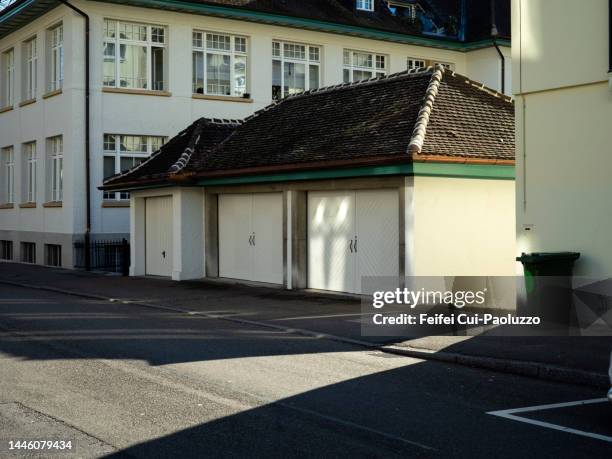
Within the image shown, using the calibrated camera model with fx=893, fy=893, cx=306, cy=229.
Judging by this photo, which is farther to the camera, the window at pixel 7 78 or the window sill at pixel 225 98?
the window at pixel 7 78

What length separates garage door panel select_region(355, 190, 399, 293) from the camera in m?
17.5

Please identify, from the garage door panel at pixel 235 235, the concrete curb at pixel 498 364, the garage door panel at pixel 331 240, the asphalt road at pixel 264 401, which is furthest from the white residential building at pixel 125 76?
the concrete curb at pixel 498 364

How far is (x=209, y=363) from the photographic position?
1054cm

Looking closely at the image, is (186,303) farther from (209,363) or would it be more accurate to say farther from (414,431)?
(414,431)

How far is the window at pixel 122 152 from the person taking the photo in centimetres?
2873

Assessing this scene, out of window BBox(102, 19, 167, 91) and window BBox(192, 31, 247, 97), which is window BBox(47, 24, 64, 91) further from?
window BBox(192, 31, 247, 97)

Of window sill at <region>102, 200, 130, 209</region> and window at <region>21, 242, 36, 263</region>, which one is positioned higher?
window sill at <region>102, 200, 130, 209</region>

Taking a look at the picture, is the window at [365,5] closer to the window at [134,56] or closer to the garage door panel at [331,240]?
the window at [134,56]

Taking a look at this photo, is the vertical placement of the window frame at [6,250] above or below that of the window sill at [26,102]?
below

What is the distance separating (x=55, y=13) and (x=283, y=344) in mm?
20252

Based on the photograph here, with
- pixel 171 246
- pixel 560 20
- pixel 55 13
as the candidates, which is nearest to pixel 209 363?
pixel 560 20

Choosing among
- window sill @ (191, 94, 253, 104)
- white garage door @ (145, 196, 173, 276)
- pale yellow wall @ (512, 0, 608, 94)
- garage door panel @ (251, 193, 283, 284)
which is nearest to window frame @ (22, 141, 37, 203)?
window sill @ (191, 94, 253, 104)

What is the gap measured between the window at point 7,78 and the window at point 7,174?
1.81 metres

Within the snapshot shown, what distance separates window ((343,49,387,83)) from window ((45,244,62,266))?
12072mm
